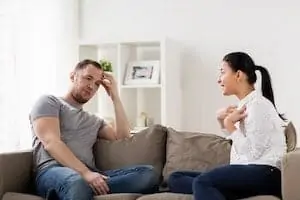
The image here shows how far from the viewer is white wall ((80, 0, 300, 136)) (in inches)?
170

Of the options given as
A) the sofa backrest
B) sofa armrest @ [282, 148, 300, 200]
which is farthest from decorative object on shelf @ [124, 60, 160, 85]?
sofa armrest @ [282, 148, 300, 200]

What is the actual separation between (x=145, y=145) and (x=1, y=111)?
1502 millimetres

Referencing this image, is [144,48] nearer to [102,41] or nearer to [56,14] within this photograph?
[102,41]

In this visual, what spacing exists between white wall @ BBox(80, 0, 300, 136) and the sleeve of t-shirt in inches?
58.6

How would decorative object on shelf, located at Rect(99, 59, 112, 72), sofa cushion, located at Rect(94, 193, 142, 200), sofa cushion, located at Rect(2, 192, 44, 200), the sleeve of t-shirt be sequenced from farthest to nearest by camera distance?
decorative object on shelf, located at Rect(99, 59, 112, 72) < the sleeve of t-shirt < sofa cushion, located at Rect(2, 192, 44, 200) < sofa cushion, located at Rect(94, 193, 142, 200)

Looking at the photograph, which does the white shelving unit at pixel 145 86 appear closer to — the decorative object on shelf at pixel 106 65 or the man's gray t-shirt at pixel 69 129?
the decorative object on shelf at pixel 106 65

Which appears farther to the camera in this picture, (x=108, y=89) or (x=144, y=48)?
(x=144, y=48)

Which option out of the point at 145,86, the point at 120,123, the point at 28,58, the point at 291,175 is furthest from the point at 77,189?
the point at 28,58

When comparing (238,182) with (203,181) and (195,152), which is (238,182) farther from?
(195,152)

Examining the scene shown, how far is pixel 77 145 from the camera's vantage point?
344 centimetres

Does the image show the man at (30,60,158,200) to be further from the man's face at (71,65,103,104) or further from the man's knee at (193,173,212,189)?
the man's knee at (193,173,212,189)

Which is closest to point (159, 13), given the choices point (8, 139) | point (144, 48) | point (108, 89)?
point (144, 48)

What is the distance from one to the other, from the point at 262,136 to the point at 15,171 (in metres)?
1.43

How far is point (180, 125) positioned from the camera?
15.2ft
